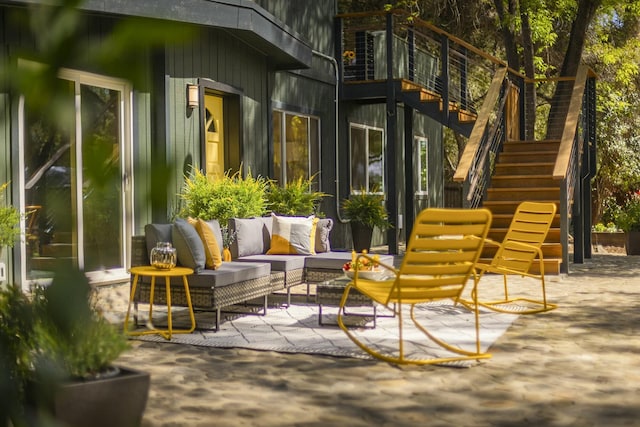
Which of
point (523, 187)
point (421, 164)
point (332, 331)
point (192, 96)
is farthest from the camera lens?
point (421, 164)

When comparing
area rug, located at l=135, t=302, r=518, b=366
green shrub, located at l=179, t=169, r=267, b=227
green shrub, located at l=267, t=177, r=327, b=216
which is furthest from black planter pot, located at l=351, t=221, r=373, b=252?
area rug, located at l=135, t=302, r=518, b=366

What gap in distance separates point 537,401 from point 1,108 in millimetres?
3611

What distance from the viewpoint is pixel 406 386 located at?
4.21 meters

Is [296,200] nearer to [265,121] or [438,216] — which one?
[265,121]

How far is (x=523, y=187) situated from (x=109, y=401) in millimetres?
Result: 8296

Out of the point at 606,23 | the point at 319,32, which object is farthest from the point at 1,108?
the point at 606,23

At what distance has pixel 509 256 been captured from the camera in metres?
7.17

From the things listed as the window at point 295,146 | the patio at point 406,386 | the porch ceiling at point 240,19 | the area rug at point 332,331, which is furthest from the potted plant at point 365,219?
the patio at point 406,386

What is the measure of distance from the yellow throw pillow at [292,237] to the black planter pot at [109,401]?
4498 mm

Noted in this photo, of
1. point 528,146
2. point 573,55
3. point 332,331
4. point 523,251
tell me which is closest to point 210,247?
point 332,331

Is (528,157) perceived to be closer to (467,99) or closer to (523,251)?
(467,99)

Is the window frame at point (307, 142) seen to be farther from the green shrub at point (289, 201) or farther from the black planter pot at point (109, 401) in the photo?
the black planter pot at point (109, 401)

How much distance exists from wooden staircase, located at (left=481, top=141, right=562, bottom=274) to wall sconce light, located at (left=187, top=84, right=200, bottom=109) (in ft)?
12.2

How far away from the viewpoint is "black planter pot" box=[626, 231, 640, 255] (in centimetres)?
1274
